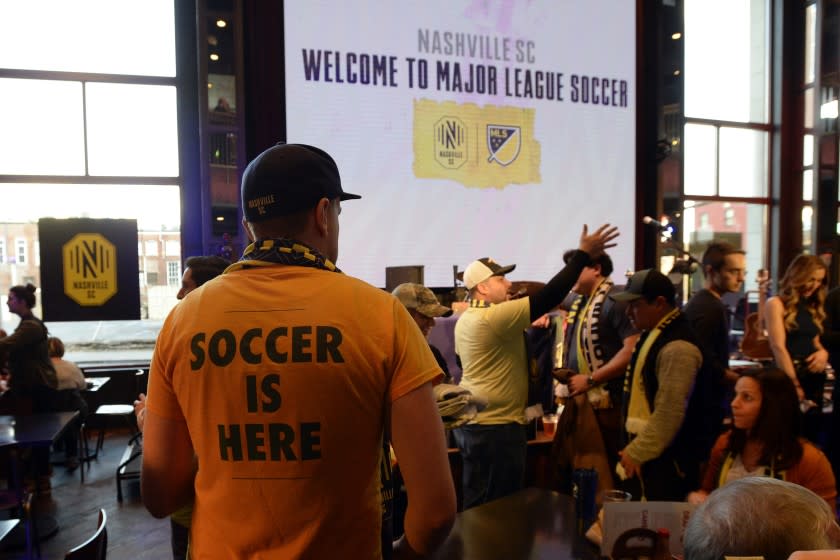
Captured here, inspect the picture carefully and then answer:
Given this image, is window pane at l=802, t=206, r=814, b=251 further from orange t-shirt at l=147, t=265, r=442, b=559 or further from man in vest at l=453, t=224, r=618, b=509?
orange t-shirt at l=147, t=265, r=442, b=559

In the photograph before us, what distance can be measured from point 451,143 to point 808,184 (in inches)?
194

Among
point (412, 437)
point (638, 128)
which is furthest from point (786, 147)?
point (412, 437)

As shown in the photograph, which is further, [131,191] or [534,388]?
[131,191]

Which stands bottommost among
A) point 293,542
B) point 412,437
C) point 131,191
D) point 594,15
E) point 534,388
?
point 534,388

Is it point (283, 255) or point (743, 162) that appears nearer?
point (283, 255)

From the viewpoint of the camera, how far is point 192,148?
19.6 feet

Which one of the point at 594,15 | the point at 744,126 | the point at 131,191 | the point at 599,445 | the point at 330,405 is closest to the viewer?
the point at 330,405

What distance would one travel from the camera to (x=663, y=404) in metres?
2.22

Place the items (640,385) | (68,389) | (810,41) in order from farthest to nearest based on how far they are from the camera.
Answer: (810,41)
(68,389)
(640,385)

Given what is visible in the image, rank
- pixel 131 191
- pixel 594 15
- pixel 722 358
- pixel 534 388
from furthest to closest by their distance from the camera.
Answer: pixel 594 15 → pixel 131 191 → pixel 722 358 → pixel 534 388

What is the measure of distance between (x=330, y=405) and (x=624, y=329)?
8.07 ft

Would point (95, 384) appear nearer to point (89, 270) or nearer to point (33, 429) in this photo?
point (89, 270)

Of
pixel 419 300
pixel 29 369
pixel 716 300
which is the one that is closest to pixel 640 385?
pixel 419 300

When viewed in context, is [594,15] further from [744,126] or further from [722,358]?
[722,358]
